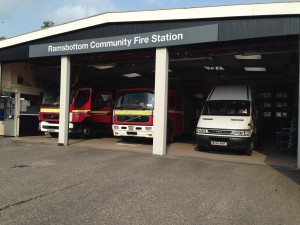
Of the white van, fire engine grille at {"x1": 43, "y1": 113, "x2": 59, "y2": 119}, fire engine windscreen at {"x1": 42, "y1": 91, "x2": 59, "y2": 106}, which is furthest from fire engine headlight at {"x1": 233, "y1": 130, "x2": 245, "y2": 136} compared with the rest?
fire engine windscreen at {"x1": 42, "y1": 91, "x2": 59, "y2": 106}

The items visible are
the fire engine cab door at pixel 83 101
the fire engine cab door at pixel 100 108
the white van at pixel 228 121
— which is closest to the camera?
the white van at pixel 228 121

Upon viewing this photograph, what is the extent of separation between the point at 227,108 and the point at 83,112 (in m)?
6.85

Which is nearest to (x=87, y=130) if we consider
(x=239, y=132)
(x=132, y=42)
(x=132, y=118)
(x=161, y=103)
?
(x=132, y=118)

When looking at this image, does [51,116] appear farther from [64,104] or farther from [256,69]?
[256,69]

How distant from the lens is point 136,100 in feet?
44.3

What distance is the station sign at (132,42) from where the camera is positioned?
33.7 feet

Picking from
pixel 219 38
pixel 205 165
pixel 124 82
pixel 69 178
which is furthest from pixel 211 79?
pixel 69 178

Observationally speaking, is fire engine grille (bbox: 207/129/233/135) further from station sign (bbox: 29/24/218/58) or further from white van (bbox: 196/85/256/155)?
station sign (bbox: 29/24/218/58)

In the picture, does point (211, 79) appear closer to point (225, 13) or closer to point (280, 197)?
point (225, 13)

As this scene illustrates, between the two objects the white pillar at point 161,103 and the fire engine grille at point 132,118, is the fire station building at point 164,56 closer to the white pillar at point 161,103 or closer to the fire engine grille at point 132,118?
the white pillar at point 161,103

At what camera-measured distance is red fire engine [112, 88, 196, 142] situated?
12969 millimetres

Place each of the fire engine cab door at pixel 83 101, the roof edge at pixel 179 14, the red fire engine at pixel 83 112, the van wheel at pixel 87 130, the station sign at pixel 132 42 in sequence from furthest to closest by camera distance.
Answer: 1. the van wheel at pixel 87 130
2. the fire engine cab door at pixel 83 101
3. the red fire engine at pixel 83 112
4. the station sign at pixel 132 42
5. the roof edge at pixel 179 14

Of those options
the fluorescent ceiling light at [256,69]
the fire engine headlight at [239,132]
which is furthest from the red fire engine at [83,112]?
the fire engine headlight at [239,132]

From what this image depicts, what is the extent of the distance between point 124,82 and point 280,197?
1655cm
